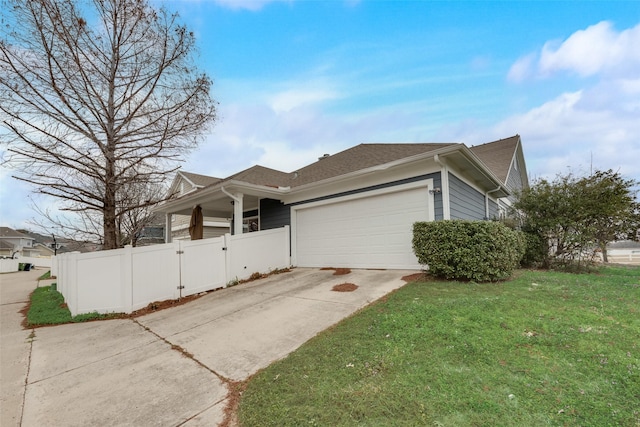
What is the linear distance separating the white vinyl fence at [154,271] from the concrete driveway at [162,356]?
0.62 m

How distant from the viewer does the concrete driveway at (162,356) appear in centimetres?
244

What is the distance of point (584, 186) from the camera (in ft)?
26.8

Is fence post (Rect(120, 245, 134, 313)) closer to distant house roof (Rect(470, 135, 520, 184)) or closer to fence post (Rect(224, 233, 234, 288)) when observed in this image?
fence post (Rect(224, 233, 234, 288))

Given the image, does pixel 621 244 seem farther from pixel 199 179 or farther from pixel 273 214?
pixel 199 179

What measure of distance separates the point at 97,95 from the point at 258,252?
18.4 feet

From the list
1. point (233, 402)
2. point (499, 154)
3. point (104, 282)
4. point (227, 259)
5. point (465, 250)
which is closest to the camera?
point (233, 402)

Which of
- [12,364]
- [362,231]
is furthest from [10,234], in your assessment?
[362,231]

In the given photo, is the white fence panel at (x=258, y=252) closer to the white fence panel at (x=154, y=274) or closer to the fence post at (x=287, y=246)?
the fence post at (x=287, y=246)

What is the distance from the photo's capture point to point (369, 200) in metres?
7.86

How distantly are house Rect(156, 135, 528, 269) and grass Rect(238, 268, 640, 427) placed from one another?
3274 mm

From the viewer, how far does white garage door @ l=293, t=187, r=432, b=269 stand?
7.07 metres

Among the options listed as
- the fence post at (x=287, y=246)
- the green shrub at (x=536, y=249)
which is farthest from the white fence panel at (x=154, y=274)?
the green shrub at (x=536, y=249)

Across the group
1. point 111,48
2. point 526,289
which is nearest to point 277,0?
point 111,48

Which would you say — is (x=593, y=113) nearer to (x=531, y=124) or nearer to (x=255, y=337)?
(x=531, y=124)
